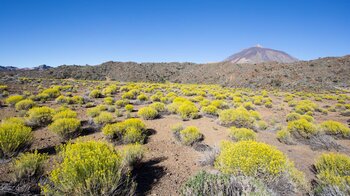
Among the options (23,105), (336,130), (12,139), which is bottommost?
(336,130)

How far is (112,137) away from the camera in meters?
6.27

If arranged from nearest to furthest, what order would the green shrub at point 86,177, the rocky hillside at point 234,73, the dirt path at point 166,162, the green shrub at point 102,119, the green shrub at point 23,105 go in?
the green shrub at point 86,177
the dirt path at point 166,162
the green shrub at point 102,119
the green shrub at point 23,105
the rocky hillside at point 234,73

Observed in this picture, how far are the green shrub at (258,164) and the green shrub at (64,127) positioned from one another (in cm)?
534

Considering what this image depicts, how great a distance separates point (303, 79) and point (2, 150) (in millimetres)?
44589

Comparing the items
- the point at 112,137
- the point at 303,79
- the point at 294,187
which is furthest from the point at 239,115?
the point at 303,79

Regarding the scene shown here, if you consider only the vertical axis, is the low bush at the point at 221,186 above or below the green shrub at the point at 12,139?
below

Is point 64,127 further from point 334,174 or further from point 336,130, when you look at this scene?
point 336,130

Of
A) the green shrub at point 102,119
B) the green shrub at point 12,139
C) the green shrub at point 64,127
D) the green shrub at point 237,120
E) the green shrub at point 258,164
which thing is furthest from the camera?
the green shrub at point 237,120

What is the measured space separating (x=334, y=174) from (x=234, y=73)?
1913 inches

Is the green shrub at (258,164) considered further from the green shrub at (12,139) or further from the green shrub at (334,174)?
the green shrub at (12,139)

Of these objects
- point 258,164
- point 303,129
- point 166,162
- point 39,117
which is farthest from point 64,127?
point 303,129

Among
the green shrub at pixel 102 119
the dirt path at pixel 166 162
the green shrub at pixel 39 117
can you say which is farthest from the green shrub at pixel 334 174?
the green shrub at pixel 39 117

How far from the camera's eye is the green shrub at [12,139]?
14.4ft

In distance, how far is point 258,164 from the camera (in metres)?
3.56
